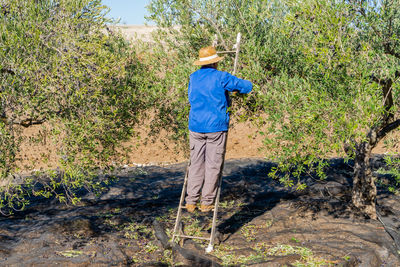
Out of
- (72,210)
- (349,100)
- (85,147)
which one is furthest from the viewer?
(72,210)

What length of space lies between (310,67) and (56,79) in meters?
4.94

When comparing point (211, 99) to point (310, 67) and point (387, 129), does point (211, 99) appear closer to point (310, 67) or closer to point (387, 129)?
point (310, 67)

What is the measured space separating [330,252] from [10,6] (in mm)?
7980

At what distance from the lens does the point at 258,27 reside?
9.70 meters

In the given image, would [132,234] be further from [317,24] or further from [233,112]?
[317,24]

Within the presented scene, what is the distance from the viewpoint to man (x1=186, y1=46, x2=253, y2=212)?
24.6 ft

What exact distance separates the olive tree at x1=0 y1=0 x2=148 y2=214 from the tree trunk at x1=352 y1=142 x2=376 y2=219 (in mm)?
5784

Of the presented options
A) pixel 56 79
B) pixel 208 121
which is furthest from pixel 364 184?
pixel 56 79

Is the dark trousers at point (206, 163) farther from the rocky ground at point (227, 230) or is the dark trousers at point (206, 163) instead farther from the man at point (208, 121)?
the rocky ground at point (227, 230)

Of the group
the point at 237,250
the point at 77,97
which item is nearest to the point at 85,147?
the point at 77,97

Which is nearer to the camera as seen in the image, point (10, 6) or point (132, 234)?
point (10, 6)

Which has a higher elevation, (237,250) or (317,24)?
(317,24)

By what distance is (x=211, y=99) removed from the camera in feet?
24.7

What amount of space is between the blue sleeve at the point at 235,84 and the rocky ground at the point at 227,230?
3077mm
